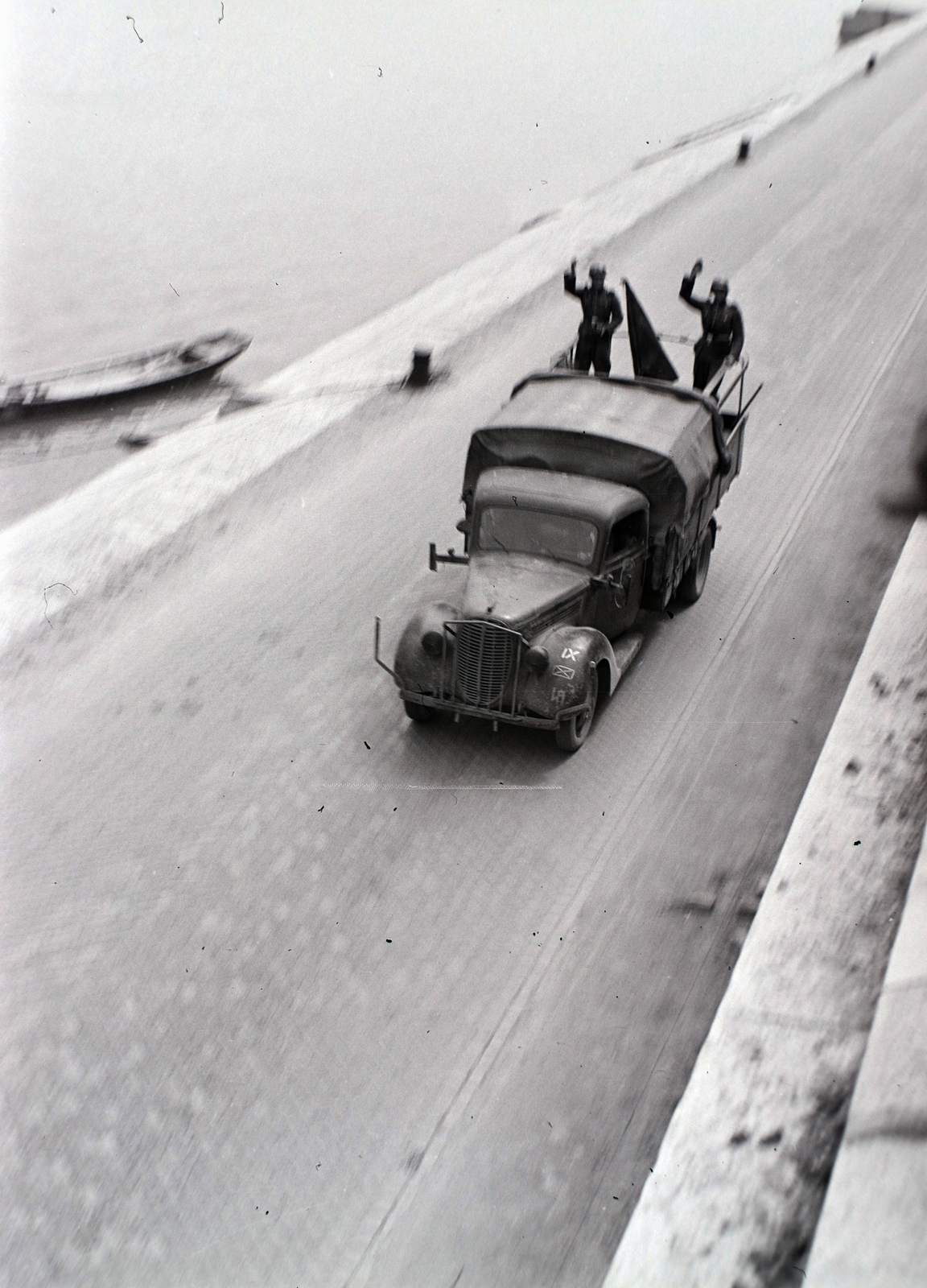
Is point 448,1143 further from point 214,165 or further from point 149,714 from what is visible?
point 214,165

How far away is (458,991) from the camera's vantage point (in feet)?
24.8

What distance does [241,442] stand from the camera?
1552 cm

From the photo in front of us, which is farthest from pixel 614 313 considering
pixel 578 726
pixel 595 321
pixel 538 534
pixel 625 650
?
pixel 578 726

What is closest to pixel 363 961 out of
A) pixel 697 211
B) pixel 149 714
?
pixel 149 714

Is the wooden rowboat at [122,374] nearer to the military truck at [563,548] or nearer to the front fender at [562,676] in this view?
the military truck at [563,548]

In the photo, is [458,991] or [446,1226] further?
[458,991]

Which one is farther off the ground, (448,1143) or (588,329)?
(588,329)

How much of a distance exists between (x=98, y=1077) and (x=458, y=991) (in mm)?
2245

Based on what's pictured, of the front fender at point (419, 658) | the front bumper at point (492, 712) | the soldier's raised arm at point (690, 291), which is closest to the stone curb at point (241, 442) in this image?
the front fender at point (419, 658)

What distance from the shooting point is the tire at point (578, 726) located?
919 centimetres

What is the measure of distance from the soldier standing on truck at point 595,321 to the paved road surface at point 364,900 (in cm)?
207

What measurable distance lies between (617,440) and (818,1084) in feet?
17.1

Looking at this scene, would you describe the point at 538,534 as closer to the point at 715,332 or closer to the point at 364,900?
the point at 364,900

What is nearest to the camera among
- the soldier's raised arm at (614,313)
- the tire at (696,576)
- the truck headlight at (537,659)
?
the truck headlight at (537,659)
